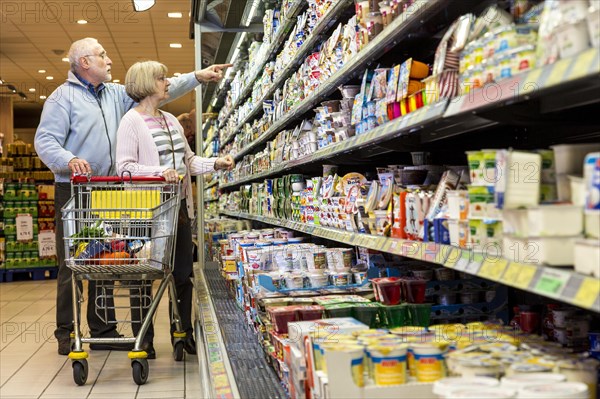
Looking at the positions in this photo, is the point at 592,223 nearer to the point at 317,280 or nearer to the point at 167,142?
the point at 317,280

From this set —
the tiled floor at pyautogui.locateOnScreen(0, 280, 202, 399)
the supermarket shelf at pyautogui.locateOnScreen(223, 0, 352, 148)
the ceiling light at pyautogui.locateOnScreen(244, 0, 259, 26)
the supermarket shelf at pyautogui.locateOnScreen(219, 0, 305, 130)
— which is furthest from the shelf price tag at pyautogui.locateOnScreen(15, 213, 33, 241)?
the supermarket shelf at pyautogui.locateOnScreen(223, 0, 352, 148)

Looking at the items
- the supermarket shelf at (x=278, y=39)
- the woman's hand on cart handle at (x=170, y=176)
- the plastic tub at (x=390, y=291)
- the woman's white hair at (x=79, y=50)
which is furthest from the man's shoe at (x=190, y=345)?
the plastic tub at (x=390, y=291)

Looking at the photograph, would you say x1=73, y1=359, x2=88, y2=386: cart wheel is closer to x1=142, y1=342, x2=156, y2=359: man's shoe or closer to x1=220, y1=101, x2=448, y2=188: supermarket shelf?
x1=142, y1=342, x2=156, y2=359: man's shoe

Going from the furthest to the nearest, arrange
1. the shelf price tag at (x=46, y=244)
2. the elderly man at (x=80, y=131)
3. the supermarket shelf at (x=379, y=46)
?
the shelf price tag at (x=46, y=244) < the elderly man at (x=80, y=131) < the supermarket shelf at (x=379, y=46)

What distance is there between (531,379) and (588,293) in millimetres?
294

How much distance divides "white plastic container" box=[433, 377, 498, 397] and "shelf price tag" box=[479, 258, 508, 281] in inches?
7.4

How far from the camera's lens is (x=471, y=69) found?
1.60 meters

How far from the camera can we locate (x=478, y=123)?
2.08 m

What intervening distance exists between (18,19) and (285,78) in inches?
333

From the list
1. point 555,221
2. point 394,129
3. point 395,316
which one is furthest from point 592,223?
point 395,316

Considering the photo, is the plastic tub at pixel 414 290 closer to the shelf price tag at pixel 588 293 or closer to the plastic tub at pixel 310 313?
the plastic tub at pixel 310 313

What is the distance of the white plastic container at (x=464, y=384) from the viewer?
53.4 inches

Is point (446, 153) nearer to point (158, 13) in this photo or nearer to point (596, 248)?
point (596, 248)

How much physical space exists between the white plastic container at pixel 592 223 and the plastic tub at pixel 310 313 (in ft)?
3.79
